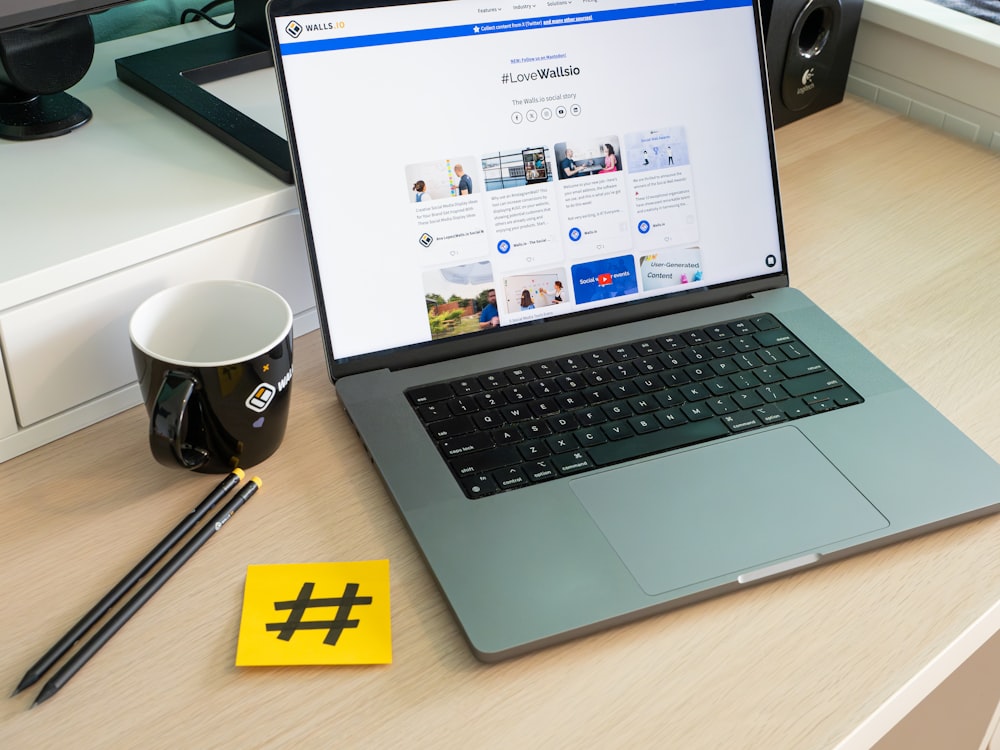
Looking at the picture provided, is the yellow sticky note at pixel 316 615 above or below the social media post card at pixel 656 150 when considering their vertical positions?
below

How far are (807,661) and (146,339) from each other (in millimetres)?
474

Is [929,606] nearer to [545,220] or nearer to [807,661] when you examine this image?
[807,661]

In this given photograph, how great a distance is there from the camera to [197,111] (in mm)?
797

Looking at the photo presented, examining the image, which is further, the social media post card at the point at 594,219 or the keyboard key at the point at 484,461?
the social media post card at the point at 594,219

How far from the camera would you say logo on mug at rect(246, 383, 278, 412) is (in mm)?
624

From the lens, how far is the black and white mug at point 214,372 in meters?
0.60

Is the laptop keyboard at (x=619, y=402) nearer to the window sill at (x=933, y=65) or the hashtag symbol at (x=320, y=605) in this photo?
the hashtag symbol at (x=320, y=605)

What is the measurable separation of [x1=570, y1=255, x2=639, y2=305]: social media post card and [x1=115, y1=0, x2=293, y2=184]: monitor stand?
0.80 ft

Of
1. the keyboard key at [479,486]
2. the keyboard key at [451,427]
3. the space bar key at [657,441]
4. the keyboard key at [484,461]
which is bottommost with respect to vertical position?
the space bar key at [657,441]

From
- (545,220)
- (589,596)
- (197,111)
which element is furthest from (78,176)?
(589,596)

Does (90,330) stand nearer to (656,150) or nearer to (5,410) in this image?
(5,410)

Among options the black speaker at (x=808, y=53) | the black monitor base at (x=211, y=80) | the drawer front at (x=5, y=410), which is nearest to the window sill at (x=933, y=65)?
the black speaker at (x=808, y=53)

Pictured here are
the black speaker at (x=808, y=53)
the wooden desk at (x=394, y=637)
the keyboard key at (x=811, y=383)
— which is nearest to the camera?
the wooden desk at (x=394, y=637)

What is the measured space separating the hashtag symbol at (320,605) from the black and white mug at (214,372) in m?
0.12
